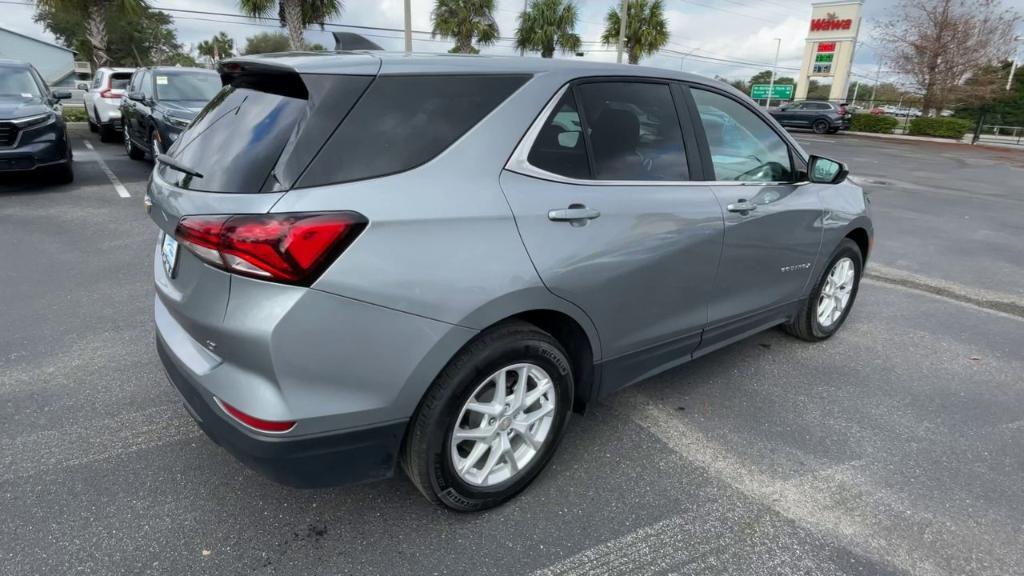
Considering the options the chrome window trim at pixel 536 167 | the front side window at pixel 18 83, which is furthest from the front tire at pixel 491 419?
the front side window at pixel 18 83

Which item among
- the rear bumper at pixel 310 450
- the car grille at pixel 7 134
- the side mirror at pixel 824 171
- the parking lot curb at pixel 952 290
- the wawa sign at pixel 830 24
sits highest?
the wawa sign at pixel 830 24

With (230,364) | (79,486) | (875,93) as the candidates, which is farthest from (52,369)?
(875,93)

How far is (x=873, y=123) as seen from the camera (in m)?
32.2

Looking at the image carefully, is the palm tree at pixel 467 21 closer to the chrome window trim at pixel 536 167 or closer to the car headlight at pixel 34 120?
the car headlight at pixel 34 120

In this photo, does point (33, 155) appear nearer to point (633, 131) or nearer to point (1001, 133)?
point (633, 131)

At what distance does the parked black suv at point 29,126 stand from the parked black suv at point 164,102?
1.10 meters

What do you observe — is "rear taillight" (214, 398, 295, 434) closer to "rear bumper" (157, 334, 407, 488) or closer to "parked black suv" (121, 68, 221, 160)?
"rear bumper" (157, 334, 407, 488)

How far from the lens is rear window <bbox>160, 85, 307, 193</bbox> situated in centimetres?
195

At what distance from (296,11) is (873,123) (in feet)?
95.3

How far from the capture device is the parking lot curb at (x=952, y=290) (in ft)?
17.3

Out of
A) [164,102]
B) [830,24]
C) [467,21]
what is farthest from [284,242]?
[830,24]

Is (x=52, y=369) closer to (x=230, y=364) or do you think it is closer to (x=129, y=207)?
(x=230, y=364)

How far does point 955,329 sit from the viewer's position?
185 inches

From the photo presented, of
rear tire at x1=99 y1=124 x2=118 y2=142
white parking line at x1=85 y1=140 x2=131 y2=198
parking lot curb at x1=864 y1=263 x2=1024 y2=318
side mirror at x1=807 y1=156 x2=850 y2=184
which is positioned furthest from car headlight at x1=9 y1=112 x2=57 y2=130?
parking lot curb at x1=864 y1=263 x2=1024 y2=318
